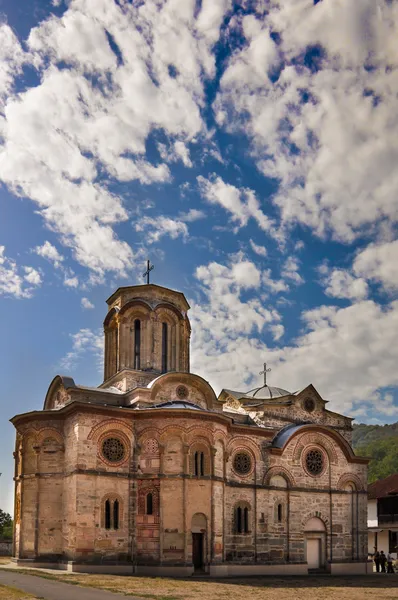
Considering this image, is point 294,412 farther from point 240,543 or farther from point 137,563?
point 137,563

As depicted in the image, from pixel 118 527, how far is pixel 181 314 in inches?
393

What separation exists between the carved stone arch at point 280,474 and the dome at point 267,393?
3822 millimetres

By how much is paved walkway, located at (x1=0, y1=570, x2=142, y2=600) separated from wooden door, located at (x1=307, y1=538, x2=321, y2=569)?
13320mm

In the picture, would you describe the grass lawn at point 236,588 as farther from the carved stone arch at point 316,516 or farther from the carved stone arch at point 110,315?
the carved stone arch at point 110,315

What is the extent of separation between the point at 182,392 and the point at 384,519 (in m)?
20.1

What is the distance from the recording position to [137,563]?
74.6 feet

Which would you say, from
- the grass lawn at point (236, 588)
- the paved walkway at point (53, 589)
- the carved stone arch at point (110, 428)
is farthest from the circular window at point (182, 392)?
the paved walkway at point (53, 589)

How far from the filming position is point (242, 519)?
26.2 metres

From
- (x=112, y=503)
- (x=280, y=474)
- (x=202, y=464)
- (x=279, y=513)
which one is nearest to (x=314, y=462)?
(x=280, y=474)

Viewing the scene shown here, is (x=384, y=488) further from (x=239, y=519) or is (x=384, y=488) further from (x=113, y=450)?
(x=113, y=450)

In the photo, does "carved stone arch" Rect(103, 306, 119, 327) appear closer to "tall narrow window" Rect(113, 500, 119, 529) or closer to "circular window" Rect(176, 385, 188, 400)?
"circular window" Rect(176, 385, 188, 400)

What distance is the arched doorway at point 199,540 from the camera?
2327cm

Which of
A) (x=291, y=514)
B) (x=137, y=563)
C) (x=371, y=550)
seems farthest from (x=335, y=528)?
(x=371, y=550)

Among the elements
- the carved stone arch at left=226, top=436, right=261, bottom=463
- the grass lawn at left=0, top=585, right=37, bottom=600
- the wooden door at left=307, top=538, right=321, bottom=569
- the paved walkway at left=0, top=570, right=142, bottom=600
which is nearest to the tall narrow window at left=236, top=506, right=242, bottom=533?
the carved stone arch at left=226, top=436, right=261, bottom=463
